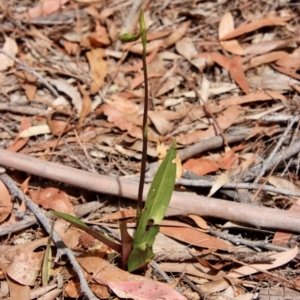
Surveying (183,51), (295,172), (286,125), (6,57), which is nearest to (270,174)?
(295,172)

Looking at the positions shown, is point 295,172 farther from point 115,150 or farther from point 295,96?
point 115,150

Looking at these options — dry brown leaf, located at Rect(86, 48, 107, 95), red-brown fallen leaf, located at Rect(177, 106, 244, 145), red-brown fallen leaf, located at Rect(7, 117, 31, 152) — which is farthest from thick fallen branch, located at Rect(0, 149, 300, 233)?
dry brown leaf, located at Rect(86, 48, 107, 95)

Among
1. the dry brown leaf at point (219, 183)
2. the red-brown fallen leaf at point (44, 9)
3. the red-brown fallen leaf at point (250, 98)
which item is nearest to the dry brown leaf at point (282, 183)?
the dry brown leaf at point (219, 183)

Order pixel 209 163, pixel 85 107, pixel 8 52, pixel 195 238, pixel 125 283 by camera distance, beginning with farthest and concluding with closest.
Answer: pixel 8 52
pixel 85 107
pixel 209 163
pixel 195 238
pixel 125 283

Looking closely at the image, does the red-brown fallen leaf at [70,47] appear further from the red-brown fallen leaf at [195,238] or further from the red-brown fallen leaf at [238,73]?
the red-brown fallen leaf at [195,238]

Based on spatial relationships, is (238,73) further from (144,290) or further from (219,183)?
(144,290)

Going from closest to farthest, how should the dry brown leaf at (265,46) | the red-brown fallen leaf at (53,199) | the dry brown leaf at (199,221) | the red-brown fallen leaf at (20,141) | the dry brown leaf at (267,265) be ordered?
1. the dry brown leaf at (267,265)
2. the dry brown leaf at (199,221)
3. the red-brown fallen leaf at (53,199)
4. the red-brown fallen leaf at (20,141)
5. the dry brown leaf at (265,46)

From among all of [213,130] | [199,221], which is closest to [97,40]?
[213,130]
